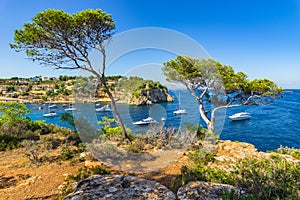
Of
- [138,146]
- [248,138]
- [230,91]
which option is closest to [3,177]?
[138,146]

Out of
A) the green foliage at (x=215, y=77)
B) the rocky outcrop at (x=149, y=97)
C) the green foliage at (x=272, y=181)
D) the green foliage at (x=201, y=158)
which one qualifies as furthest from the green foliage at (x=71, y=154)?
the rocky outcrop at (x=149, y=97)

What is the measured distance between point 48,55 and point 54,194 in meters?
5.20

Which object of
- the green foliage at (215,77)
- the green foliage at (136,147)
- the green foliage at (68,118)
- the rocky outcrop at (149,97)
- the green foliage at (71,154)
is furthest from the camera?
the rocky outcrop at (149,97)

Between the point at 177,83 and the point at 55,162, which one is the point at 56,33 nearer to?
the point at 55,162

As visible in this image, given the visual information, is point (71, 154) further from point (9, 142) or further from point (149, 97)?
point (149, 97)

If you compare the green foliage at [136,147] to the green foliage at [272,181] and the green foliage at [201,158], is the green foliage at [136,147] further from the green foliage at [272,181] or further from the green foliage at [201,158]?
the green foliage at [272,181]

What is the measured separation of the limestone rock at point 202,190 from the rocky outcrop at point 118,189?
24cm

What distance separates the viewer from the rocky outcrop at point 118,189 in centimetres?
300

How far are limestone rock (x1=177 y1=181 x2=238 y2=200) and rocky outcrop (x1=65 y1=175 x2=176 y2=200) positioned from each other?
244mm

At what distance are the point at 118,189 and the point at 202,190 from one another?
1737mm

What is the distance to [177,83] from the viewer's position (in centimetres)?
1145

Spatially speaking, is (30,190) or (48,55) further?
(48,55)

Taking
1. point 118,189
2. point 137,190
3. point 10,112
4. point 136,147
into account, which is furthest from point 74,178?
point 10,112

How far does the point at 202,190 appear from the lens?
3188 millimetres
